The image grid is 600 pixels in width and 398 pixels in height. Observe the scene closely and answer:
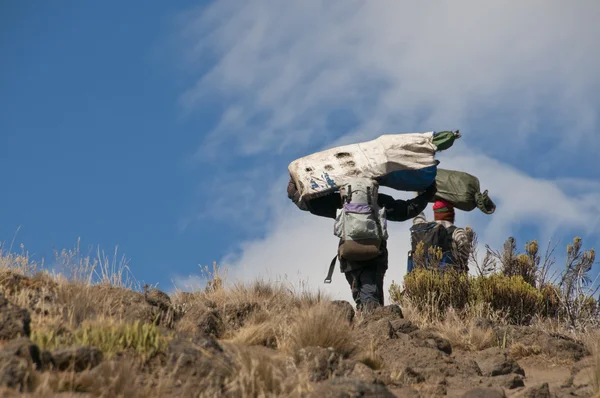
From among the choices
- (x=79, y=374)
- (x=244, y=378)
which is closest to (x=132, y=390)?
(x=79, y=374)

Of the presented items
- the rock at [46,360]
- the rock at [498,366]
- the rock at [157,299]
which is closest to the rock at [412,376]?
the rock at [498,366]

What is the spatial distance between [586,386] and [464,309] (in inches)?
178

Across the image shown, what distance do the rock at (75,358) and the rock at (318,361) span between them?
5.37 feet

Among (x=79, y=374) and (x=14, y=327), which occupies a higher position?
(x=14, y=327)

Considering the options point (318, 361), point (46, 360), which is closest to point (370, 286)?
point (318, 361)

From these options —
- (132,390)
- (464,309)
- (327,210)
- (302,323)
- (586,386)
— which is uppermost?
(327,210)

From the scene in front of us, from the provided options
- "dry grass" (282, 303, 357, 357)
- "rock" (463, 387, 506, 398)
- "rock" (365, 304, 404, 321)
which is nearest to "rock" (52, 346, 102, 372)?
"dry grass" (282, 303, 357, 357)

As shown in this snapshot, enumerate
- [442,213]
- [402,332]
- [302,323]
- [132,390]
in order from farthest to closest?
1. [442,213]
2. [402,332]
3. [302,323]
4. [132,390]

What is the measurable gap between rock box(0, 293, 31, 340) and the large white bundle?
5.12 m

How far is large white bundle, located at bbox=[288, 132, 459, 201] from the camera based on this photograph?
426 inches

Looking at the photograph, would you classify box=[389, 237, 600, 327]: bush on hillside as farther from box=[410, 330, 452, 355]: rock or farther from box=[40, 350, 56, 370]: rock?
box=[40, 350, 56, 370]: rock

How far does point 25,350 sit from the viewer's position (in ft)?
17.6

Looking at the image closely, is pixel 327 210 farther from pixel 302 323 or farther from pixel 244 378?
pixel 244 378

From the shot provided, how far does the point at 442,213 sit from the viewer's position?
13133mm
